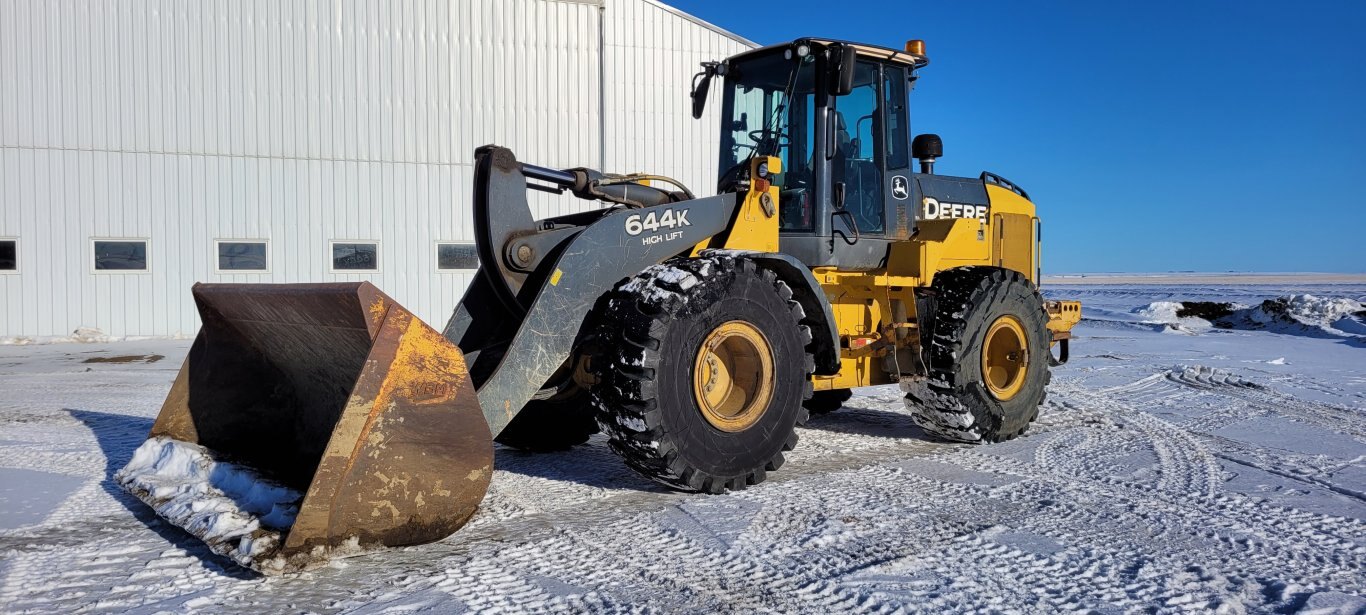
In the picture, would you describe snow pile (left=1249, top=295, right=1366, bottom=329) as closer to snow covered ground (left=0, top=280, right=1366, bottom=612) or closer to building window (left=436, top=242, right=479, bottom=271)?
snow covered ground (left=0, top=280, right=1366, bottom=612)

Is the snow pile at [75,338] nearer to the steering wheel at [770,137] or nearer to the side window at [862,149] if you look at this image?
the steering wheel at [770,137]

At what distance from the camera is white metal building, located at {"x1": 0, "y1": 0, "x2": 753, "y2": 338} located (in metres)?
13.5

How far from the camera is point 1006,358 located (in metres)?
6.41

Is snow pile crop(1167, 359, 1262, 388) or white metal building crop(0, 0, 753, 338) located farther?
white metal building crop(0, 0, 753, 338)

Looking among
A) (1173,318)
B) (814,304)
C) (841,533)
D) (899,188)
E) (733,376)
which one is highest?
(899,188)

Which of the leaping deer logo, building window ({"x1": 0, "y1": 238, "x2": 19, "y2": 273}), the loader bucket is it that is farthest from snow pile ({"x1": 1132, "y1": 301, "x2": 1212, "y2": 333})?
building window ({"x1": 0, "y1": 238, "x2": 19, "y2": 273})

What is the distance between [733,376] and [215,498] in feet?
8.24

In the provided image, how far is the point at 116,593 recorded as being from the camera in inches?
122

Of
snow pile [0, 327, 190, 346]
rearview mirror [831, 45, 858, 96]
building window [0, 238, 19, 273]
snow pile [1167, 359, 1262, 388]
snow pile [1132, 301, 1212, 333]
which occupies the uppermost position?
rearview mirror [831, 45, 858, 96]

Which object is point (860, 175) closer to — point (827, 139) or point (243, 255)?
point (827, 139)

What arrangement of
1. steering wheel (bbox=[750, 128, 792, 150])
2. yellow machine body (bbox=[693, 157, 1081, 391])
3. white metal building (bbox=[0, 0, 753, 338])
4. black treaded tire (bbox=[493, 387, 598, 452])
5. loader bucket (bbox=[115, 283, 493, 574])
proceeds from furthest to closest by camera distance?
white metal building (bbox=[0, 0, 753, 338]) → steering wheel (bbox=[750, 128, 792, 150]) → black treaded tire (bbox=[493, 387, 598, 452]) → yellow machine body (bbox=[693, 157, 1081, 391]) → loader bucket (bbox=[115, 283, 493, 574])

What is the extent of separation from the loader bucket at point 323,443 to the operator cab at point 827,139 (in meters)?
2.56

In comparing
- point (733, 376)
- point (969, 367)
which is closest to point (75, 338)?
point (733, 376)

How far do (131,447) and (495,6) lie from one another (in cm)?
1135
